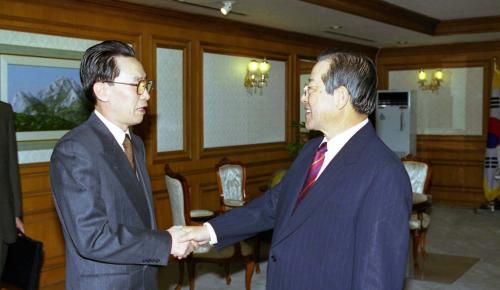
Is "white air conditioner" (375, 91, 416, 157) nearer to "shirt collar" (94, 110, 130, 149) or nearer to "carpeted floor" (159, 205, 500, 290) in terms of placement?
"carpeted floor" (159, 205, 500, 290)

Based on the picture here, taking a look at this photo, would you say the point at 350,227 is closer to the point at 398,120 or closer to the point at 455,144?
the point at 398,120

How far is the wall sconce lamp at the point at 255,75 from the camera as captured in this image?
782 centimetres

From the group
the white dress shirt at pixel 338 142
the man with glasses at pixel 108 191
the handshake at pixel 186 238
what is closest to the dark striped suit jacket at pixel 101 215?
the man with glasses at pixel 108 191

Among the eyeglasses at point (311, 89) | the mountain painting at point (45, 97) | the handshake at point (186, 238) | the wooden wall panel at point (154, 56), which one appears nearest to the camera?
the eyeglasses at point (311, 89)

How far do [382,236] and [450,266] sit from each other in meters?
4.75

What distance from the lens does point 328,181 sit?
1973mm

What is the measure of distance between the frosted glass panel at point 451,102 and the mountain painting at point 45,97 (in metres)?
6.63

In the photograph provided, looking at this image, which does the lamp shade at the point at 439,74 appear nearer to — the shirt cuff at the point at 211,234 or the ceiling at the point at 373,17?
the ceiling at the point at 373,17

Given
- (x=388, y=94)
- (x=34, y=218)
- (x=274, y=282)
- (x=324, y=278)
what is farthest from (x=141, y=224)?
(x=388, y=94)

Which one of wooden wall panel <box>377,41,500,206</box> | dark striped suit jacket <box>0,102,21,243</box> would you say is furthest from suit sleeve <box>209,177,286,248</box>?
wooden wall panel <box>377,41,500,206</box>

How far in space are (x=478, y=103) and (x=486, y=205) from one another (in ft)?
5.69

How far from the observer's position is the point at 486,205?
9.71 m

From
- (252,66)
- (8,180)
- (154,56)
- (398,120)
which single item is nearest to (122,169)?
(8,180)

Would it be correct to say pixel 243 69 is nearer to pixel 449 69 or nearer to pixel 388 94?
pixel 388 94
